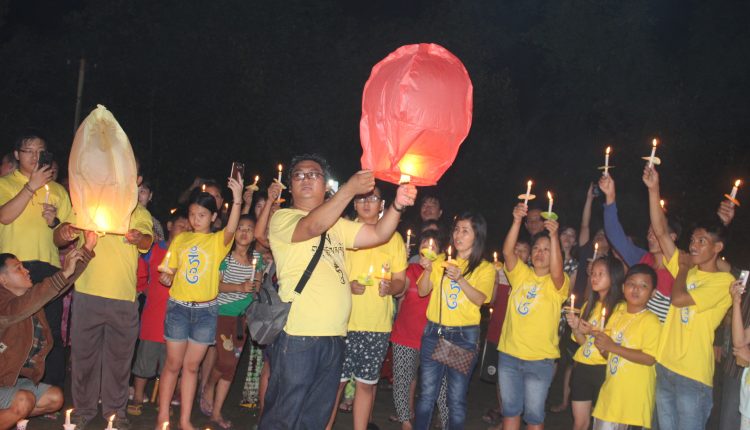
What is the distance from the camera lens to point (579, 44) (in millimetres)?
21297

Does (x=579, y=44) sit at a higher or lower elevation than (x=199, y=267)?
higher

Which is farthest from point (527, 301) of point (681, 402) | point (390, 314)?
point (681, 402)

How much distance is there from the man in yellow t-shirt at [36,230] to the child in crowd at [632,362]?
14.7 feet

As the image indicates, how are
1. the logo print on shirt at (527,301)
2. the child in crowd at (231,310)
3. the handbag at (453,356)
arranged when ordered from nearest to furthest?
the handbag at (453,356), the logo print on shirt at (527,301), the child in crowd at (231,310)

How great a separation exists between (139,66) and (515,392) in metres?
13.5

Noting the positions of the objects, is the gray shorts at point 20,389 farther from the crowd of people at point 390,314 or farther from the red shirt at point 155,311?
the red shirt at point 155,311

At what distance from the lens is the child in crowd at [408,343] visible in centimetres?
718

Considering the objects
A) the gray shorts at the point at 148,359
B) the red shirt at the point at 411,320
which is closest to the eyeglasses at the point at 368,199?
the red shirt at the point at 411,320

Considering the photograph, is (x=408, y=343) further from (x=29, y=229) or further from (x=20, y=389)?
(x=29, y=229)

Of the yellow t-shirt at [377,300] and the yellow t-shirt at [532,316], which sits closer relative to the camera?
the yellow t-shirt at [532,316]

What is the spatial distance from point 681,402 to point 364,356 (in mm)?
2575

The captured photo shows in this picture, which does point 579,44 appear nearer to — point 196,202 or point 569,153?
point 569,153

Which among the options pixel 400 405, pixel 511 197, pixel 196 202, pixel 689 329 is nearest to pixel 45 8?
pixel 511 197

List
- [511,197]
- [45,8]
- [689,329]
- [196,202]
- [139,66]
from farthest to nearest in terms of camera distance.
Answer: [45,8]
[511,197]
[139,66]
[196,202]
[689,329]
